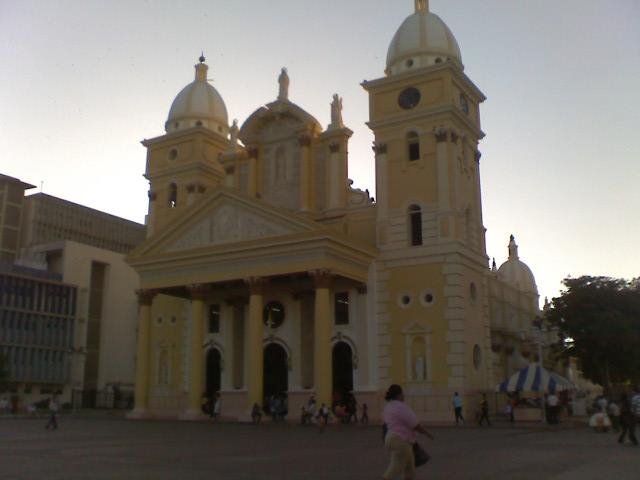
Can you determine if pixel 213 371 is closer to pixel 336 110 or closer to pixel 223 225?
pixel 223 225

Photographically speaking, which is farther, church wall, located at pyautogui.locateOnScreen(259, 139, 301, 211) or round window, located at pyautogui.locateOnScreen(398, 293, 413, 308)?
church wall, located at pyautogui.locateOnScreen(259, 139, 301, 211)

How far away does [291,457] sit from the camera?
16.2 metres

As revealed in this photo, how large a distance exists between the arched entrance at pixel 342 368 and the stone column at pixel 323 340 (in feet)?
12.3

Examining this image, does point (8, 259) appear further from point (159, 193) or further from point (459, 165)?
point (459, 165)

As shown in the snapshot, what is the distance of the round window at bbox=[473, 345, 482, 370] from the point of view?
36.2 metres

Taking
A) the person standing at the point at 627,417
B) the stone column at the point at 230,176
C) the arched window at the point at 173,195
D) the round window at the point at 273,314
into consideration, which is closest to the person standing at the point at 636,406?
the person standing at the point at 627,417

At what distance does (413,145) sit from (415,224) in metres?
4.50

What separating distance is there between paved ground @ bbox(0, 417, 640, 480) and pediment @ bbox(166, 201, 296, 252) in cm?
1432

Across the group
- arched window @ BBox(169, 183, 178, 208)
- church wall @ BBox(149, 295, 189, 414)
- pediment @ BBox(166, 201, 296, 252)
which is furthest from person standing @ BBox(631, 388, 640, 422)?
arched window @ BBox(169, 183, 178, 208)

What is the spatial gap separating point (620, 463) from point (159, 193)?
38.4 m

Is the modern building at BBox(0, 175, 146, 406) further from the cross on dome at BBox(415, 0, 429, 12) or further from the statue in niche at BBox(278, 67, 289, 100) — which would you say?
the cross on dome at BBox(415, 0, 429, 12)

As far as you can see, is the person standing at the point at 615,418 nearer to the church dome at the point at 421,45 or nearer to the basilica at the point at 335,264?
the basilica at the point at 335,264

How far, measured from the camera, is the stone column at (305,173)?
40.8 meters

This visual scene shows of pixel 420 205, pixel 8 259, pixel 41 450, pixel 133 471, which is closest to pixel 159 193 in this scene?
pixel 420 205
